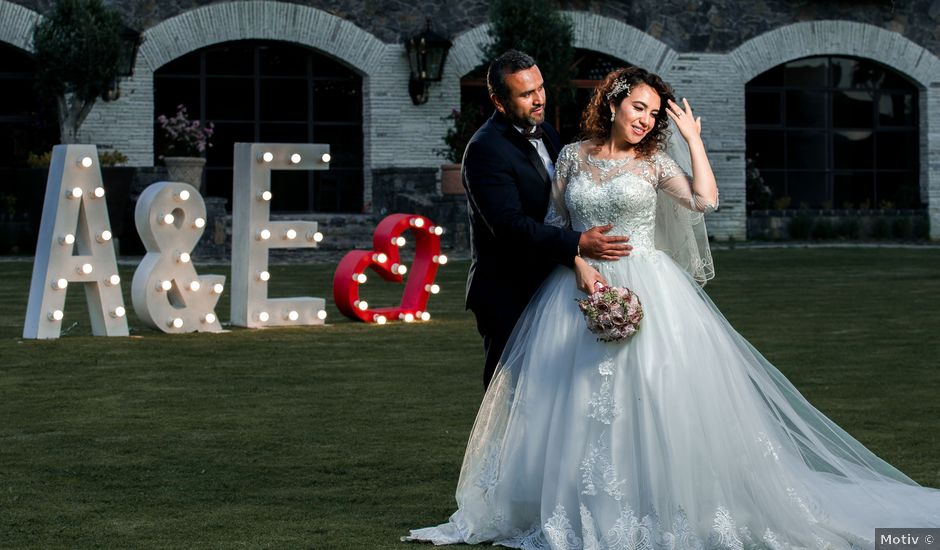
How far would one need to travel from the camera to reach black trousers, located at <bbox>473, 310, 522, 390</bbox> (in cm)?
590

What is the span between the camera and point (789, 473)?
5312 mm

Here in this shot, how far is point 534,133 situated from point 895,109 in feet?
77.9

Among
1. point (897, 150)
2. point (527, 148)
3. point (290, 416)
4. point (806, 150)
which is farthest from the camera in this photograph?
point (897, 150)

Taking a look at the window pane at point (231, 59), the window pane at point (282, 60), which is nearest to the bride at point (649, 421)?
the window pane at point (231, 59)

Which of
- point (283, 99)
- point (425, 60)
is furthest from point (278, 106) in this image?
point (425, 60)

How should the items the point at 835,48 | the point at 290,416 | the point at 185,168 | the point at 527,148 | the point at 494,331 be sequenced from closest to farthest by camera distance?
the point at 527,148 < the point at 494,331 < the point at 290,416 < the point at 185,168 < the point at 835,48

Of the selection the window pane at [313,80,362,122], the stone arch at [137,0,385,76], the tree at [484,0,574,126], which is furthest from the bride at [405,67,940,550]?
the window pane at [313,80,362,122]

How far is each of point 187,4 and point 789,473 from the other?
64.0 ft

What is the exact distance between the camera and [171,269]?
482 inches

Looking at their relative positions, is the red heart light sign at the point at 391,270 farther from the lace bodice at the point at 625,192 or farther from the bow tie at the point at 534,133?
the lace bodice at the point at 625,192

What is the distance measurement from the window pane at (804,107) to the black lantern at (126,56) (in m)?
11.4

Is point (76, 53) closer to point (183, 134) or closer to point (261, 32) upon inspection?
point (183, 134)

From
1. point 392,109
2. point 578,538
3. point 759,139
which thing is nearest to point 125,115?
point 392,109

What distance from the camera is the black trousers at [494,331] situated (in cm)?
590
